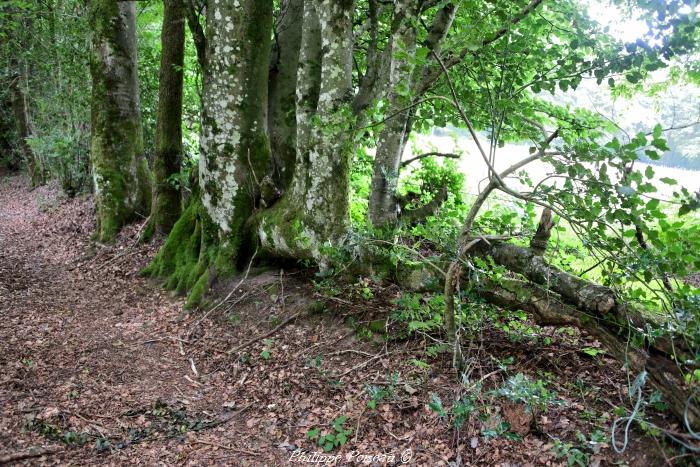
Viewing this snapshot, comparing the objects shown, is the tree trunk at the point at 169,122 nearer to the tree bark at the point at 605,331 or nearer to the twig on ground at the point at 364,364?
the twig on ground at the point at 364,364

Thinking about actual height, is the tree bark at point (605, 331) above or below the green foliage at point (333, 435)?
above

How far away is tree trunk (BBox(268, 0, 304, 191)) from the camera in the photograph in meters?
7.11

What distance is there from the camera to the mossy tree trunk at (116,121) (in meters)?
8.86

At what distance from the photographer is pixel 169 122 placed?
8578 millimetres

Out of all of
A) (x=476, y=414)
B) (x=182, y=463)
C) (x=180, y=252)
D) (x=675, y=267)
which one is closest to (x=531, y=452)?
(x=476, y=414)

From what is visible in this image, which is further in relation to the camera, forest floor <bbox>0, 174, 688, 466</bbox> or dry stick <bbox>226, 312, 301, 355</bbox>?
dry stick <bbox>226, 312, 301, 355</bbox>

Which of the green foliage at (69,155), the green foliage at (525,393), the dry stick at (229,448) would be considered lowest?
the dry stick at (229,448)

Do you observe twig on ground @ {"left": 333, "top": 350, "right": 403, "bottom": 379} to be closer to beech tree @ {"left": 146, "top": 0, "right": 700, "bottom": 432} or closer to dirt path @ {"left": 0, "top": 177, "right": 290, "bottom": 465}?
beech tree @ {"left": 146, "top": 0, "right": 700, "bottom": 432}

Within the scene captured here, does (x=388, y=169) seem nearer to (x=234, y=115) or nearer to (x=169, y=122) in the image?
(x=234, y=115)

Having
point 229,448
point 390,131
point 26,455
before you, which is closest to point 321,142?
point 390,131

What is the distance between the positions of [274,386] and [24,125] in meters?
18.0

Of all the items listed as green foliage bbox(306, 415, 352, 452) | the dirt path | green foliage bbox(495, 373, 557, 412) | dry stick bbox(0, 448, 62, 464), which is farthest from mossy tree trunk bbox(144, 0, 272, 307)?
green foliage bbox(495, 373, 557, 412)

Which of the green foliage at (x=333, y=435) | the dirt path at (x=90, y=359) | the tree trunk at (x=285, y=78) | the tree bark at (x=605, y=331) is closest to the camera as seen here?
the tree bark at (x=605, y=331)

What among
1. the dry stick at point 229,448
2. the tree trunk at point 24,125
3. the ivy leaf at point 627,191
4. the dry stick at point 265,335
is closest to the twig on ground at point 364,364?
the dry stick at point 229,448
